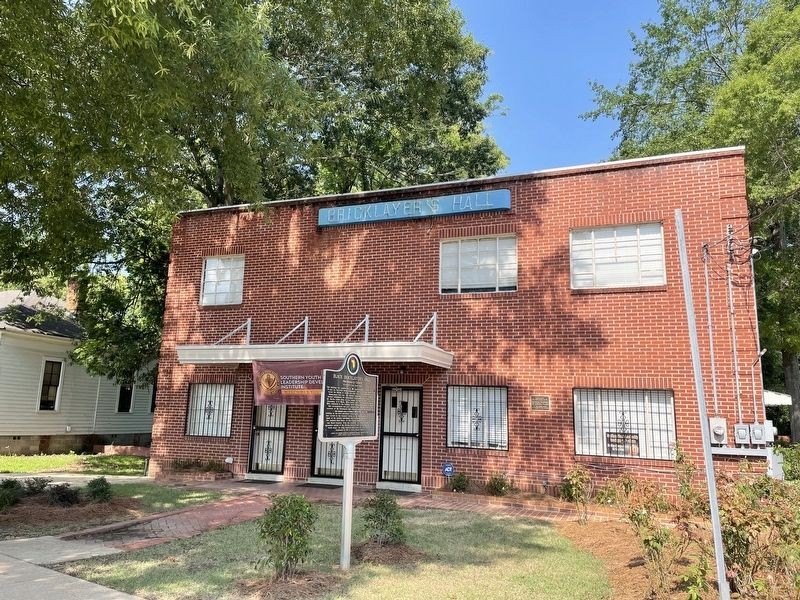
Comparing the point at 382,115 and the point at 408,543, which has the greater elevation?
the point at 382,115

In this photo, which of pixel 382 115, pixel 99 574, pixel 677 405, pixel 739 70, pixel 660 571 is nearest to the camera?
pixel 660 571

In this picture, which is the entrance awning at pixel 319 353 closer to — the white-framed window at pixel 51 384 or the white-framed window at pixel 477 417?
the white-framed window at pixel 477 417

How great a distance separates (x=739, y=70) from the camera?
17609mm

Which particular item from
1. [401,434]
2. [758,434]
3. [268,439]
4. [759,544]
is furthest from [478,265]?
[759,544]

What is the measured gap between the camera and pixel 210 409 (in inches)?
583

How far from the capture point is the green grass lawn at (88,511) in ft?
27.7

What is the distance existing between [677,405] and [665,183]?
14.5 ft

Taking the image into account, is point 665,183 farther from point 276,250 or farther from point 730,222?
point 276,250

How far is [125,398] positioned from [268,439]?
13444 mm

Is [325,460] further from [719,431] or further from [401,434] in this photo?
[719,431]

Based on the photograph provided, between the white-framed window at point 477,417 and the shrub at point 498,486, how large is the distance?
67cm

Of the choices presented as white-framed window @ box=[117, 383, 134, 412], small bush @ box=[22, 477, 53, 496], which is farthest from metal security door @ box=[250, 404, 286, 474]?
white-framed window @ box=[117, 383, 134, 412]

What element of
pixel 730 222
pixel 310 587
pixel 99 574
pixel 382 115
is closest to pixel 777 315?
pixel 730 222

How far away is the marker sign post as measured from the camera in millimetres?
6473
